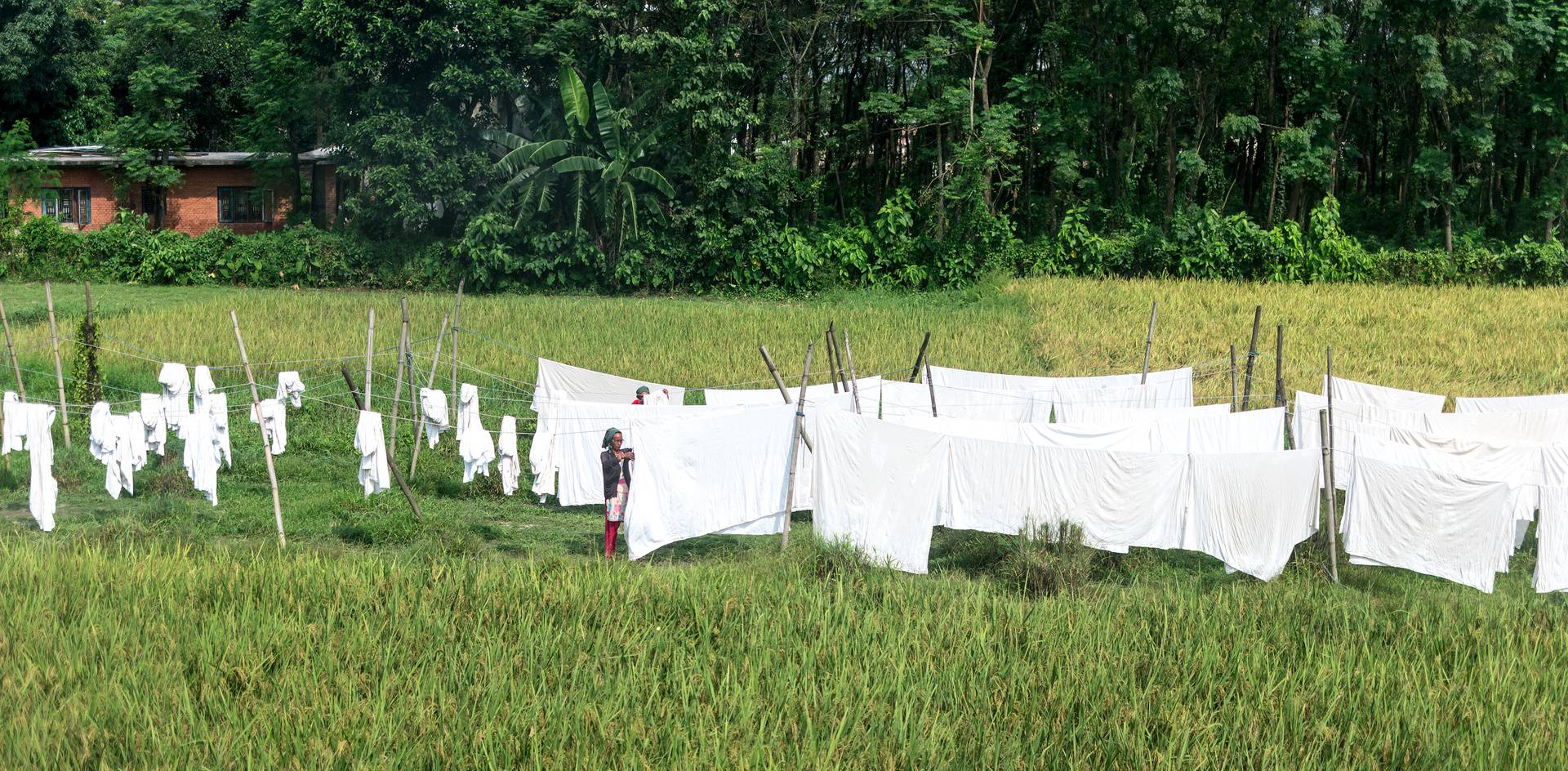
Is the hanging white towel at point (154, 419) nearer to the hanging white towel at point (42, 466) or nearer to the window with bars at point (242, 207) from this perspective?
the hanging white towel at point (42, 466)

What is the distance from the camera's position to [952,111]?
25.3 meters

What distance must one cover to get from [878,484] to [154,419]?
5.45 m

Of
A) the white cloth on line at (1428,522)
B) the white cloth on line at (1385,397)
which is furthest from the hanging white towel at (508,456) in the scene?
the white cloth on line at (1385,397)

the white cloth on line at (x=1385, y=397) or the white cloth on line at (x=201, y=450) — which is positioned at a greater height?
the white cloth on line at (x=1385, y=397)

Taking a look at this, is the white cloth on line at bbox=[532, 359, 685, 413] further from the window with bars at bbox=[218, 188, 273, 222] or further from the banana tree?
the window with bars at bbox=[218, 188, 273, 222]

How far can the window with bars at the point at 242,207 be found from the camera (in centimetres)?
2947

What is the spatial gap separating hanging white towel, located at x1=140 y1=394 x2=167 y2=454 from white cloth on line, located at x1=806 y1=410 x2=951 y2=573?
4.94 m

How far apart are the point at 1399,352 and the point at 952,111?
1096cm

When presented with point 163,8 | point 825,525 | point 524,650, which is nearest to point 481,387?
point 825,525

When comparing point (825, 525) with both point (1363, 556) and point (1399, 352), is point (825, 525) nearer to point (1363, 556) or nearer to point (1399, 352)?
point (1363, 556)

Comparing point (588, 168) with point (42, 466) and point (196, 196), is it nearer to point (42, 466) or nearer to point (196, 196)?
point (196, 196)

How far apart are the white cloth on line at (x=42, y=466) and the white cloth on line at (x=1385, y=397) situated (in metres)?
9.94

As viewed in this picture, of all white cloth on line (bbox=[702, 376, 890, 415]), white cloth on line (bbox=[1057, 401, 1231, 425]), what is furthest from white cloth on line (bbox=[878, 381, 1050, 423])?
white cloth on line (bbox=[1057, 401, 1231, 425])

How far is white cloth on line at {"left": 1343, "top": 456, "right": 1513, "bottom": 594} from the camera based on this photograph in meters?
7.67
